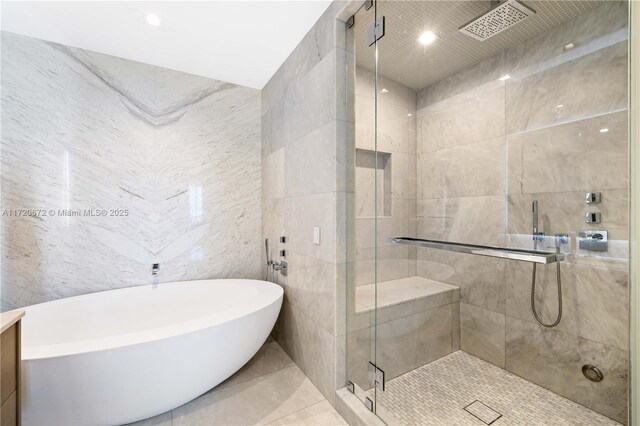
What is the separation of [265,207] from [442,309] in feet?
6.23

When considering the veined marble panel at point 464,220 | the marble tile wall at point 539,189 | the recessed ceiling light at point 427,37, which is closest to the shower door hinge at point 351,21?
the recessed ceiling light at point 427,37

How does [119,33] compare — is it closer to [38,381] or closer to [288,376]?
[38,381]

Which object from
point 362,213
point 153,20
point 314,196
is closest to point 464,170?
point 362,213

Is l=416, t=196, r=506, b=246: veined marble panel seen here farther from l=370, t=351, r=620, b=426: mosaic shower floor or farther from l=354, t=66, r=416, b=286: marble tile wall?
l=370, t=351, r=620, b=426: mosaic shower floor

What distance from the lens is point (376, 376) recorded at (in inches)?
65.1

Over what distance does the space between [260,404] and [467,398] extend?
4.13 feet

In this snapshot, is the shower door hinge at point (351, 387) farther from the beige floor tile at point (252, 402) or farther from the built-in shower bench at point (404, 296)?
the built-in shower bench at point (404, 296)

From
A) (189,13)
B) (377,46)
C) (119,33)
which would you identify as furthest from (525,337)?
(119,33)

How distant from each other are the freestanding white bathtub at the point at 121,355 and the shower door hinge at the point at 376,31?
1831 mm

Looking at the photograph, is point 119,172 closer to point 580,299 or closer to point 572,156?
point 572,156

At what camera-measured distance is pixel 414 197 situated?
1.84m

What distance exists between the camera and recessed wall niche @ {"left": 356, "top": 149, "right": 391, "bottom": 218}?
5.72 ft

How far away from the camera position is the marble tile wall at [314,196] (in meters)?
1.71

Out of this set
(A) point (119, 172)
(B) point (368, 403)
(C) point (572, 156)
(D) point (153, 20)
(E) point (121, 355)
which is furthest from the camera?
(A) point (119, 172)
